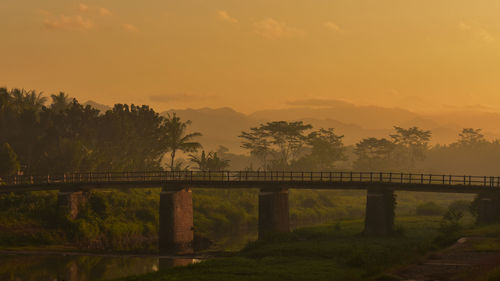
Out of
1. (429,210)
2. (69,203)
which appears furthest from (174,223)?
(429,210)

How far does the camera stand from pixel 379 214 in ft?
176

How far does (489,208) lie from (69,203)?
3801 cm

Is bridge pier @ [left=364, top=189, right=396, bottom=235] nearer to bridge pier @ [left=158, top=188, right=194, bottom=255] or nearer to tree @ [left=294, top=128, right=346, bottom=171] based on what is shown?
bridge pier @ [left=158, top=188, right=194, bottom=255]

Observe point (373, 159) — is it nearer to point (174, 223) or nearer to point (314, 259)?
point (174, 223)

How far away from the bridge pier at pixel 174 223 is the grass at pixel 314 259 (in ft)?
36.0

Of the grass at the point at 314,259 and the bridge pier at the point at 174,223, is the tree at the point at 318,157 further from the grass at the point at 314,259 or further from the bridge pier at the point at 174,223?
the grass at the point at 314,259

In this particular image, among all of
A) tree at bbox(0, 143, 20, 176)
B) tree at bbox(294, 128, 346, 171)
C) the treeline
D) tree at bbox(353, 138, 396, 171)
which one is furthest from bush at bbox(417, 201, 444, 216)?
tree at bbox(353, 138, 396, 171)

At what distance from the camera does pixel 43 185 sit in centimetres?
6378

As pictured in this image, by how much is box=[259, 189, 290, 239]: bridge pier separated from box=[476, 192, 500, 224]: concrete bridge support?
55.8 ft

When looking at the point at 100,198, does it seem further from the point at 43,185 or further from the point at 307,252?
the point at 307,252

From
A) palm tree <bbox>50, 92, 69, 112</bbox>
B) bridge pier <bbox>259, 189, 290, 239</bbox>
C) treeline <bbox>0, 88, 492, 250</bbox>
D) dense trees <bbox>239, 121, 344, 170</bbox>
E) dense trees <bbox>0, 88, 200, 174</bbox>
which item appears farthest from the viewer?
dense trees <bbox>239, 121, 344, 170</bbox>

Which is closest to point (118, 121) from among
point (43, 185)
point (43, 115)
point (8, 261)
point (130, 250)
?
point (43, 115)

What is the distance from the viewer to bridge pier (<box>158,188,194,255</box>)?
59106mm

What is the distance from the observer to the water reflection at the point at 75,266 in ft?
147
